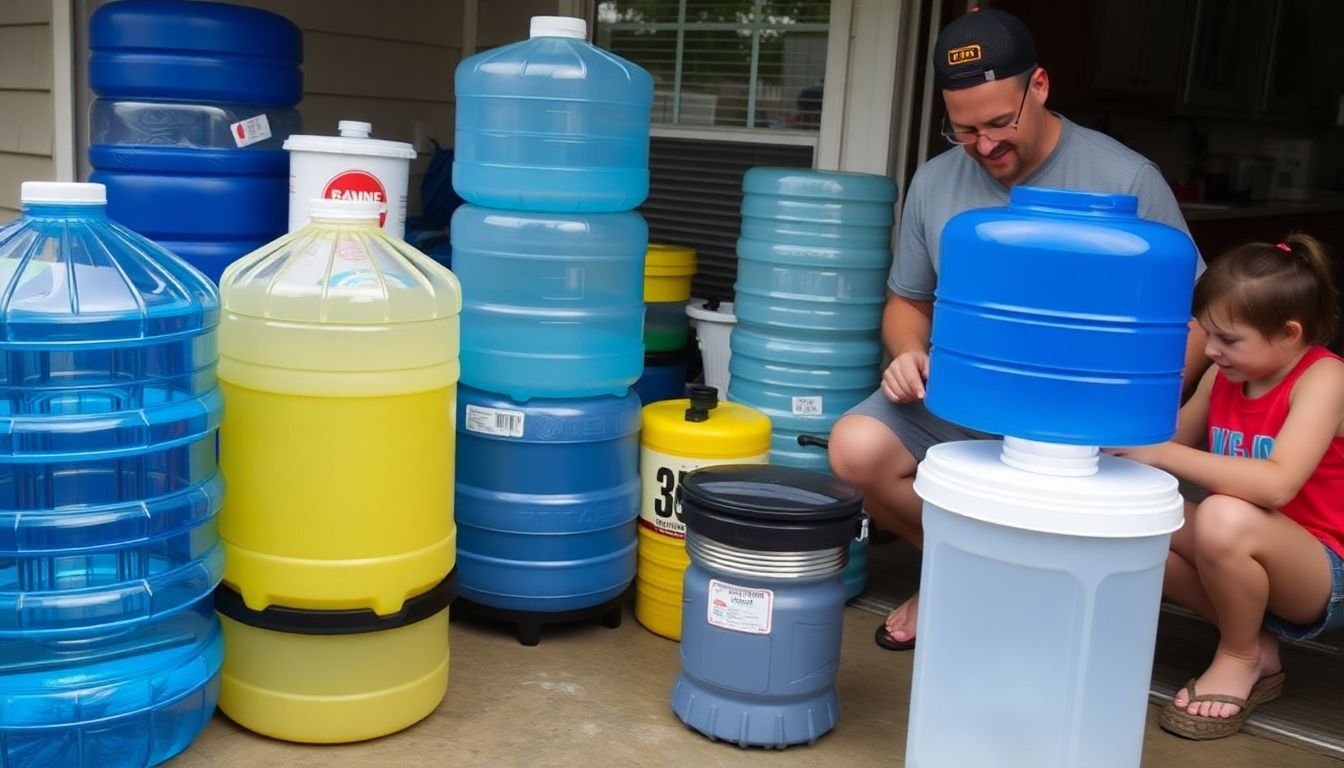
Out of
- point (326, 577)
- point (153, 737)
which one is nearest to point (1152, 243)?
point (326, 577)

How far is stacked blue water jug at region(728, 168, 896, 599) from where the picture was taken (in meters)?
3.33

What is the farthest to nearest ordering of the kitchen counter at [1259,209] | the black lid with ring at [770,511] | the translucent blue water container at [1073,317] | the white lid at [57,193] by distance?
the kitchen counter at [1259,209]
the black lid with ring at [770,511]
the white lid at [57,193]
the translucent blue water container at [1073,317]

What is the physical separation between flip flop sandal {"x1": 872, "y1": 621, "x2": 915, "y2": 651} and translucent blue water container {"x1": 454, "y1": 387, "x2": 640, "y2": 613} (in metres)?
0.67

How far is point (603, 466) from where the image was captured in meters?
2.99

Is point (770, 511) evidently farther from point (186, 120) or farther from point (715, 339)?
point (186, 120)

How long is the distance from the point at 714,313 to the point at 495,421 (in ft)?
3.33

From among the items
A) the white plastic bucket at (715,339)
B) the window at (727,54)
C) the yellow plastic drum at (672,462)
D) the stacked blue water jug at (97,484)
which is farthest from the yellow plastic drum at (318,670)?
the window at (727,54)

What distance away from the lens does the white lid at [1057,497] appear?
205 cm

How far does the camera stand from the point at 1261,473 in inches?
97.8

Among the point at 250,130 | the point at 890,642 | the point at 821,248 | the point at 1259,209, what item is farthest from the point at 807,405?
the point at 1259,209

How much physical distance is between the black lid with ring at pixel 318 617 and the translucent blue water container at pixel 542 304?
64cm

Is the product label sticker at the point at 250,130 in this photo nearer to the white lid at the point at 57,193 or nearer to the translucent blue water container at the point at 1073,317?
the white lid at the point at 57,193

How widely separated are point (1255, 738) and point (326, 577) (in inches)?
75.4

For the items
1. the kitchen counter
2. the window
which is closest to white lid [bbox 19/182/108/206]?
the window
